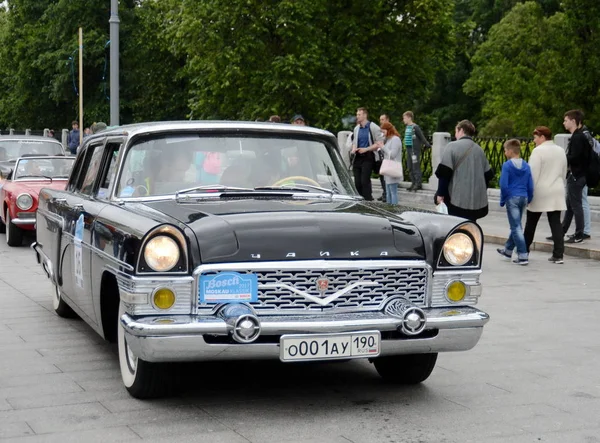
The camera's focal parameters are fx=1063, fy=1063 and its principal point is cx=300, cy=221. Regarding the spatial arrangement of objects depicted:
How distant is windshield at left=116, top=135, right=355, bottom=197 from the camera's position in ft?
22.3

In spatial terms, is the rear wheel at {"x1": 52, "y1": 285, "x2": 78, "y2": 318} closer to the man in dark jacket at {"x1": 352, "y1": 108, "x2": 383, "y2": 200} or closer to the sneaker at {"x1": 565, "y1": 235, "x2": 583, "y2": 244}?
the sneaker at {"x1": 565, "y1": 235, "x2": 583, "y2": 244}

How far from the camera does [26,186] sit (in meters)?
16.1

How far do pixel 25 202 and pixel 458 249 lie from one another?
10.8 m

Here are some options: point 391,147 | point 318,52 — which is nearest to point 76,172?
point 391,147

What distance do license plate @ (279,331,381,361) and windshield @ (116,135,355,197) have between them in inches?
62.9

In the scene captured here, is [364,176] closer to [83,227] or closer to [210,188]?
[83,227]

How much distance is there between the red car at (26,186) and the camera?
1557 centimetres

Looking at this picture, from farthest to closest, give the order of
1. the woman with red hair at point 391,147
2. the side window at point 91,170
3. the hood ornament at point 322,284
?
the woman with red hair at point 391,147 < the side window at point 91,170 < the hood ornament at point 322,284

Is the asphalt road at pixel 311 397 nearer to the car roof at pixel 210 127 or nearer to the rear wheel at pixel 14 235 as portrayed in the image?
the car roof at pixel 210 127

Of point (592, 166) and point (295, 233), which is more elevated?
point (295, 233)

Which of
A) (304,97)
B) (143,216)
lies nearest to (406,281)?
(143,216)

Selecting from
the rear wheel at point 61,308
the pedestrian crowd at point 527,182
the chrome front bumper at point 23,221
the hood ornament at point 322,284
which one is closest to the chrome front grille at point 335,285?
the hood ornament at point 322,284

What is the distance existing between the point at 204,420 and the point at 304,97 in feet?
114

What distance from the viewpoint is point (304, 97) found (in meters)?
39.8
